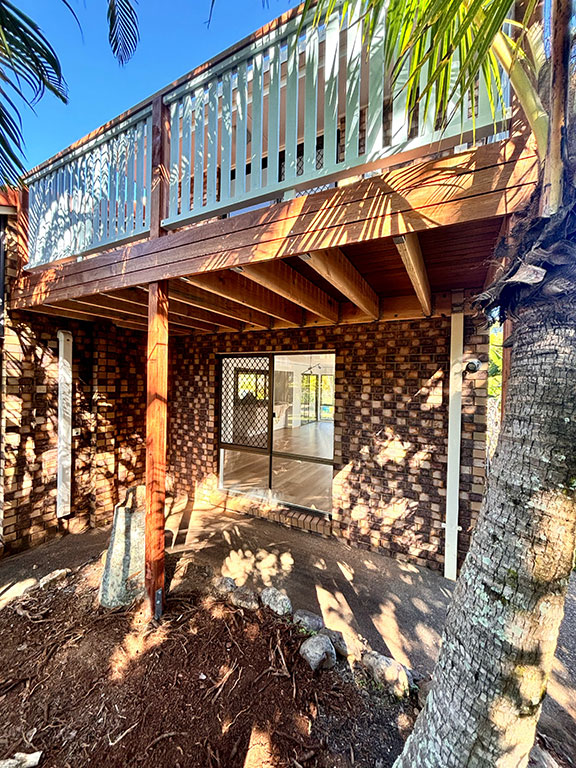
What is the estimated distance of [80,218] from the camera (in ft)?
9.13

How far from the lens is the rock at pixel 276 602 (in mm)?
2246

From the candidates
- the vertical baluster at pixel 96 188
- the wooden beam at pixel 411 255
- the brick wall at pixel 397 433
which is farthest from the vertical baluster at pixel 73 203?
the wooden beam at pixel 411 255

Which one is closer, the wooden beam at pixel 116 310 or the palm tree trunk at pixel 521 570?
the palm tree trunk at pixel 521 570

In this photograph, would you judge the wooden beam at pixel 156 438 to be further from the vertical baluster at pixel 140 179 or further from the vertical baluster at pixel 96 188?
the vertical baluster at pixel 96 188

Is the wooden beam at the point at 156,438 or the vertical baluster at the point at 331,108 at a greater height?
the vertical baluster at the point at 331,108

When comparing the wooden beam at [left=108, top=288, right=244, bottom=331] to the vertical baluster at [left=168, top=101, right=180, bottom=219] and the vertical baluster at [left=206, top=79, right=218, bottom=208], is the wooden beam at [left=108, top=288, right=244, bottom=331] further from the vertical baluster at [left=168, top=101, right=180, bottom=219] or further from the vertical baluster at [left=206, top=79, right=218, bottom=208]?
the vertical baluster at [left=206, top=79, right=218, bottom=208]

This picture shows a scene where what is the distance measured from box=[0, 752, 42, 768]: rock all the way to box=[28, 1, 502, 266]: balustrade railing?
290 cm

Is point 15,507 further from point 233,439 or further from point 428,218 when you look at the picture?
point 428,218

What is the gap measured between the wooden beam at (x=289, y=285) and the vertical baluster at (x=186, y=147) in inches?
27.6

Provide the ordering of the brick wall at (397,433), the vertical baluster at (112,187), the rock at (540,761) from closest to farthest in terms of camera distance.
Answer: the rock at (540,761), the vertical baluster at (112,187), the brick wall at (397,433)

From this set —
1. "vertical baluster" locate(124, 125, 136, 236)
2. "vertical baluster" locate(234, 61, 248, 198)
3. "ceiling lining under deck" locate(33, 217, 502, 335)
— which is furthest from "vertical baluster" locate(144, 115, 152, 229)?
"vertical baluster" locate(234, 61, 248, 198)

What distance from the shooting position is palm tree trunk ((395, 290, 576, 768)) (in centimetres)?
92

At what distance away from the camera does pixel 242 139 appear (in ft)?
6.46

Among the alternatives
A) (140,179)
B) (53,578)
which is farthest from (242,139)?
(53,578)
